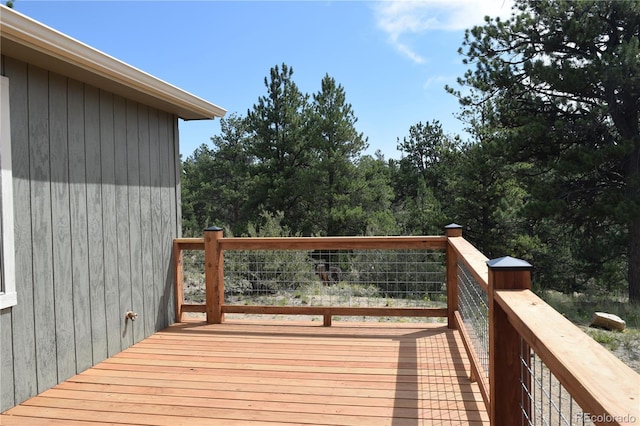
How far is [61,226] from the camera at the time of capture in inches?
125

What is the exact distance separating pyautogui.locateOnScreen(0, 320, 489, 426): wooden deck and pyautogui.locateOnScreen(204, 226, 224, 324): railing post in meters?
0.33

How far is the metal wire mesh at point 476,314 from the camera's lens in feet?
8.38

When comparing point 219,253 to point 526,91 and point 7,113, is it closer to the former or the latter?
point 7,113

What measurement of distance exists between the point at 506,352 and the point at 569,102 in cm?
1008

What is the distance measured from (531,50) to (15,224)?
1041 cm

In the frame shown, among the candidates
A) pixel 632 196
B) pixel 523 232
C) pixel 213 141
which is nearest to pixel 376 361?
pixel 632 196

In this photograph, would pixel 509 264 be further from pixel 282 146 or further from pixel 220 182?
pixel 220 182

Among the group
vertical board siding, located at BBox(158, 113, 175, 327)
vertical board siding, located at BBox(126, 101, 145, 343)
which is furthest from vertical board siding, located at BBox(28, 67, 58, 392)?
vertical board siding, located at BBox(158, 113, 175, 327)

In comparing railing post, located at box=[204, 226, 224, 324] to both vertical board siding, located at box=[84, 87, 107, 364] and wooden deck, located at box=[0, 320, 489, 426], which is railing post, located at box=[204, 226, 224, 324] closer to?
wooden deck, located at box=[0, 320, 489, 426]

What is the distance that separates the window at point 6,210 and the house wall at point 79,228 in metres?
0.05

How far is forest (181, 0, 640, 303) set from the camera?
9523 millimetres

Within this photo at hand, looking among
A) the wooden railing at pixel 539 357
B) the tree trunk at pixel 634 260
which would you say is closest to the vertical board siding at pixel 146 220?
the wooden railing at pixel 539 357

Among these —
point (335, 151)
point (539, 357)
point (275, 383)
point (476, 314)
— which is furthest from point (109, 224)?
point (335, 151)

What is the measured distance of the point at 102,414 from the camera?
258cm
